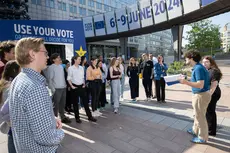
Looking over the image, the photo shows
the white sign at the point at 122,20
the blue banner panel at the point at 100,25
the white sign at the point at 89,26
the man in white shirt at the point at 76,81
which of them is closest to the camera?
the man in white shirt at the point at 76,81

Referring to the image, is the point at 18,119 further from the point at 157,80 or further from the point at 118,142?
the point at 157,80

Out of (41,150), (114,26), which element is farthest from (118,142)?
(114,26)

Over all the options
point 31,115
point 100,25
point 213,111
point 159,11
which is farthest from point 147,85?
point 100,25

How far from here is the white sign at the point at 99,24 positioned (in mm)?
25458

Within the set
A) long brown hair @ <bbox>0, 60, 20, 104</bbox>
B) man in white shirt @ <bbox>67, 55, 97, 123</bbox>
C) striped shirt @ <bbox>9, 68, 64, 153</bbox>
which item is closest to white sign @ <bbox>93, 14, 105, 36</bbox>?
man in white shirt @ <bbox>67, 55, 97, 123</bbox>

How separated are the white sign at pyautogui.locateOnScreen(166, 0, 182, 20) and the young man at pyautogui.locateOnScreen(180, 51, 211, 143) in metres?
15.4

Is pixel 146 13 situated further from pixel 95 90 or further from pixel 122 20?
pixel 95 90

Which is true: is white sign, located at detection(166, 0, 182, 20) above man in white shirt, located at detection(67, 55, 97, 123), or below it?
above

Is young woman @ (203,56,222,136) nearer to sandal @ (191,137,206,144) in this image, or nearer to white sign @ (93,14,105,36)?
sandal @ (191,137,206,144)

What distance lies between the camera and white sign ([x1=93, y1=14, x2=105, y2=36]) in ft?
83.5

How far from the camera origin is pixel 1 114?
5.63ft

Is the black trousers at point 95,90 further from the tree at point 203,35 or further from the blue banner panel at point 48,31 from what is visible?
the tree at point 203,35

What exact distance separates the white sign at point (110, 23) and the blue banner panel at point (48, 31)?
19.1 metres

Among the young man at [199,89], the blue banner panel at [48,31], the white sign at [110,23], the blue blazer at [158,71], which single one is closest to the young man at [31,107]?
the young man at [199,89]
